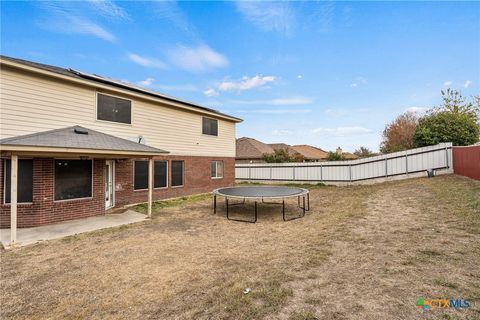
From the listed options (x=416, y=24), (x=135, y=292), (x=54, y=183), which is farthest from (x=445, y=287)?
(x=416, y=24)

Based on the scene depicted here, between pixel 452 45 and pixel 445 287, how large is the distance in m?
13.6

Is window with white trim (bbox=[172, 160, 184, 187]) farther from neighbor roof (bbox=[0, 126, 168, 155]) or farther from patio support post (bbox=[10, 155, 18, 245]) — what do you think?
patio support post (bbox=[10, 155, 18, 245])

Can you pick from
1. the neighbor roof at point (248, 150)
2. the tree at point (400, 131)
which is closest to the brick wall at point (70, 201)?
the neighbor roof at point (248, 150)

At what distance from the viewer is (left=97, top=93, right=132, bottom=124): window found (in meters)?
8.88

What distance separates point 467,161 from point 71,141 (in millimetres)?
16511

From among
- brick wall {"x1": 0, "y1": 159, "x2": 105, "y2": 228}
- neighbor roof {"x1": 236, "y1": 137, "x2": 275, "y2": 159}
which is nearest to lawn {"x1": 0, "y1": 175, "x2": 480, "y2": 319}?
brick wall {"x1": 0, "y1": 159, "x2": 105, "y2": 228}

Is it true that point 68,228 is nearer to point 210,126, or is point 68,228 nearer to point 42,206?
point 42,206

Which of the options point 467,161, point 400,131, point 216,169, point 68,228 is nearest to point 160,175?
point 216,169

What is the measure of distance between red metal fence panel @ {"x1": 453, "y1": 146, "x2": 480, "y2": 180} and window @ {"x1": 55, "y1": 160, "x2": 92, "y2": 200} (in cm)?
1607

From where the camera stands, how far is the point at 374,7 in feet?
32.4

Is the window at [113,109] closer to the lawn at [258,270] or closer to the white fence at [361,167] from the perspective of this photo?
the lawn at [258,270]

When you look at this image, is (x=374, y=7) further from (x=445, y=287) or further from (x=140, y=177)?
(x=140, y=177)

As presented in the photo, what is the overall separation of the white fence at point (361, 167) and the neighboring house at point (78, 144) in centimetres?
988

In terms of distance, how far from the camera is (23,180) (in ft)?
22.9
